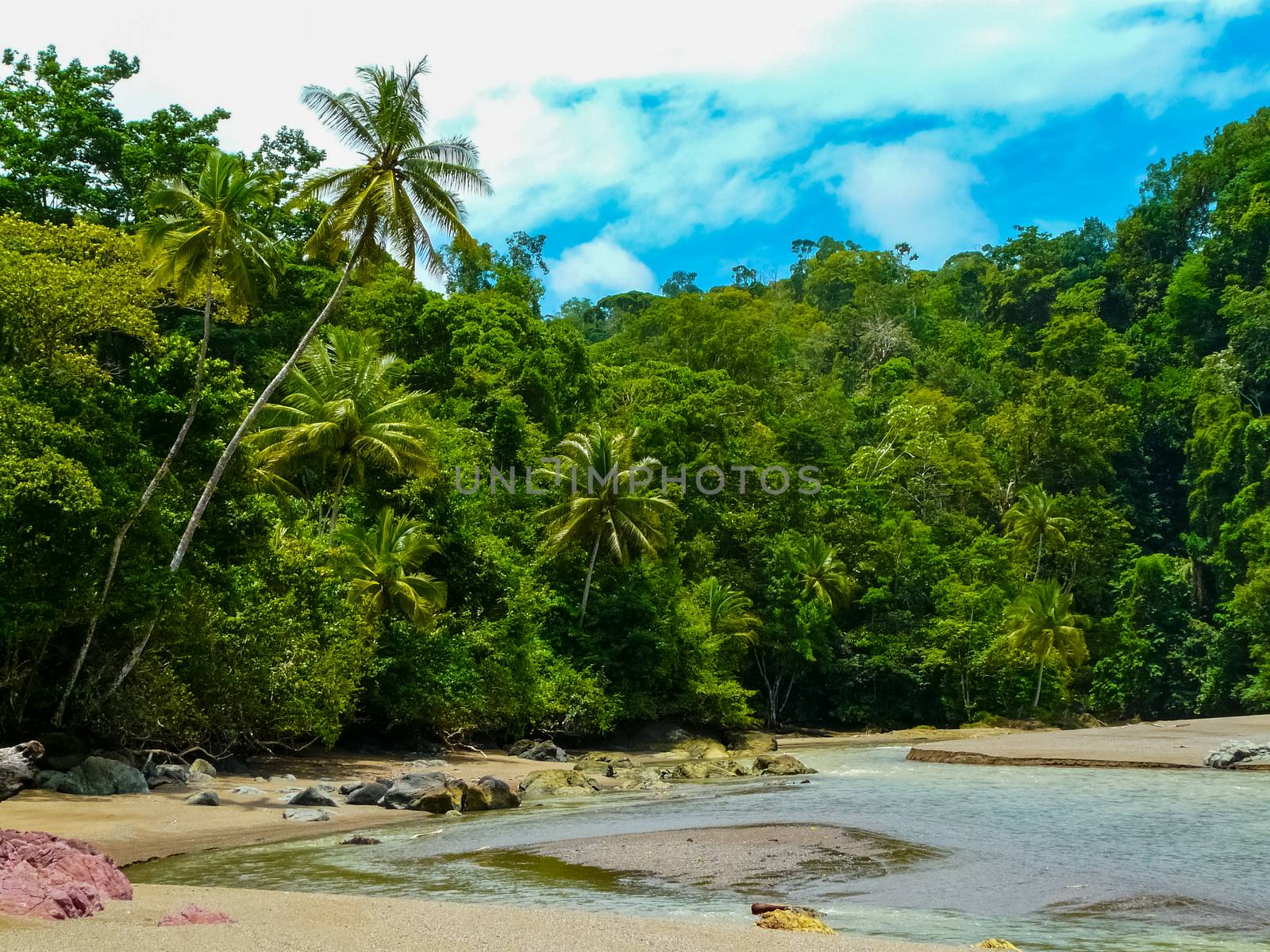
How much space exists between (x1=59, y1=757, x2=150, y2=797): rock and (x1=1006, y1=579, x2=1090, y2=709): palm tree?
38964 millimetres

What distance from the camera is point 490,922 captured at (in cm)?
710

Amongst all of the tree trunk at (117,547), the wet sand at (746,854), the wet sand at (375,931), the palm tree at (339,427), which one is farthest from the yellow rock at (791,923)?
the palm tree at (339,427)

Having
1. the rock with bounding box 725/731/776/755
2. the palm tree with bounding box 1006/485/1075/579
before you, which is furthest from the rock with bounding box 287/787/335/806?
the palm tree with bounding box 1006/485/1075/579

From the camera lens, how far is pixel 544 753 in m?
28.3

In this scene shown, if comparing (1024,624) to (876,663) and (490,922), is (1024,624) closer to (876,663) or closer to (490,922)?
(876,663)

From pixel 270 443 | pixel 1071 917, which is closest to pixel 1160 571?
pixel 270 443

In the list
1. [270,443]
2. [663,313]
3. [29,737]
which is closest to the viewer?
[29,737]

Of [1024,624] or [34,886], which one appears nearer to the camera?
[34,886]

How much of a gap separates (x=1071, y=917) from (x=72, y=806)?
38.6 feet

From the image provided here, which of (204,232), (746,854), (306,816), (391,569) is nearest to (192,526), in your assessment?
(306,816)

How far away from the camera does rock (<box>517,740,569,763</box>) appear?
2805cm

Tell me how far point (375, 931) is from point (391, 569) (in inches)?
814

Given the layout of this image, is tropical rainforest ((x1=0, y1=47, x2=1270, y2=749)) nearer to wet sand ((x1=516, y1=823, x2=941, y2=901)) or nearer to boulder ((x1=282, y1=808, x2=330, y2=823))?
boulder ((x1=282, y1=808, x2=330, y2=823))

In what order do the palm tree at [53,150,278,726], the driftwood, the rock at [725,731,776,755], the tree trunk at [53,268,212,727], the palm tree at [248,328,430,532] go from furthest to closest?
the rock at [725,731,776,755] → the palm tree at [248,328,430,532] → the palm tree at [53,150,278,726] → the tree trunk at [53,268,212,727] → the driftwood
